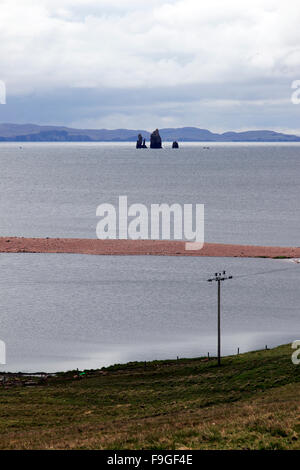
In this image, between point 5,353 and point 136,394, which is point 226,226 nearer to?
point 5,353

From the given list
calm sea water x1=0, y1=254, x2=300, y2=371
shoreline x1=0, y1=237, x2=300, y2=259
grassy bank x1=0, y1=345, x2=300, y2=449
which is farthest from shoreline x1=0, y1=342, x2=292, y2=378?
shoreline x1=0, y1=237, x2=300, y2=259

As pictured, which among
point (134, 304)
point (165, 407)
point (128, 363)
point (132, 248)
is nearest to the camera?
point (165, 407)

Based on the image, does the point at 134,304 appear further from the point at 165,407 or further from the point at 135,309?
the point at 165,407

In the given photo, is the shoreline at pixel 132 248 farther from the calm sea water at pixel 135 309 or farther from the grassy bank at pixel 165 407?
the grassy bank at pixel 165 407

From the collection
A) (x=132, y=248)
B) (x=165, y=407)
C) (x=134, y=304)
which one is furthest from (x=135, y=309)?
(x=132, y=248)

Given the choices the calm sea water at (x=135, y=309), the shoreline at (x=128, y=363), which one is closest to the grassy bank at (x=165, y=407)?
the shoreline at (x=128, y=363)

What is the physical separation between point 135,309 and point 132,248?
3497 centimetres

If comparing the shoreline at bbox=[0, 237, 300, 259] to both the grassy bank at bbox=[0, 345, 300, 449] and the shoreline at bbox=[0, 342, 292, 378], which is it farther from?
the grassy bank at bbox=[0, 345, 300, 449]

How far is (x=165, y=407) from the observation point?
35.4 meters

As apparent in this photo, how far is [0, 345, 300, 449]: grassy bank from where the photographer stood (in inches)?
889

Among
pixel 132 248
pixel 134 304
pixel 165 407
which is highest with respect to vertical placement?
pixel 132 248

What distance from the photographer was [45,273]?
79.0 metres

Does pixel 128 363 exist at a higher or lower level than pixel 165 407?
higher

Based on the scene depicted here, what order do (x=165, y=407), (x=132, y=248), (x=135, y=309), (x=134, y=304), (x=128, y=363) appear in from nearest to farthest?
(x=165, y=407), (x=128, y=363), (x=135, y=309), (x=134, y=304), (x=132, y=248)
